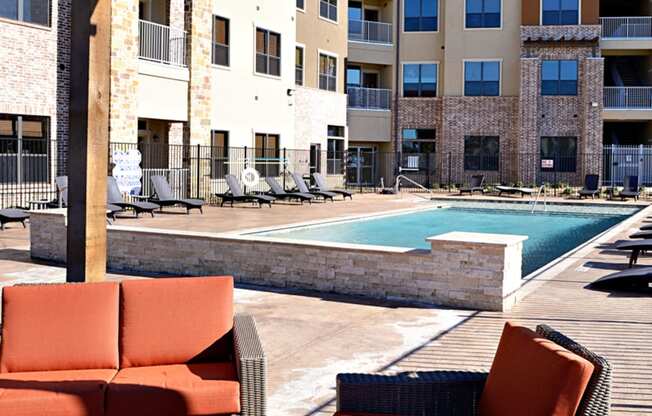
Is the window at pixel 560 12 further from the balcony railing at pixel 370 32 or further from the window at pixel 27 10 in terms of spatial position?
the window at pixel 27 10

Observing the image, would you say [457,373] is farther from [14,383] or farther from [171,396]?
[14,383]

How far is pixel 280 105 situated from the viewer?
3102 cm

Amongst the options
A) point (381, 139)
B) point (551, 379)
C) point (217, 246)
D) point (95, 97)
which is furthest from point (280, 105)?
point (551, 379)

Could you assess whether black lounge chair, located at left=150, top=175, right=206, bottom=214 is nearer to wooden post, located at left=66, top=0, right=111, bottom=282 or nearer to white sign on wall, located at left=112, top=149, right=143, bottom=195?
white sign on wall, located at left=112, top=149, right=143, bottom=195

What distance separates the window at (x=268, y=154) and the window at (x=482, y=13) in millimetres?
13581

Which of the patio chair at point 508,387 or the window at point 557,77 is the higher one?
the window at point 557,77

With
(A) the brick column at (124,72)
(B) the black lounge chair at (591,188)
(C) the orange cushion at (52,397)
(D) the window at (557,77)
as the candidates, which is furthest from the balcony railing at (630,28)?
(C) the orange cushion at (52,397)

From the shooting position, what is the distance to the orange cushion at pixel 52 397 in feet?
13.6

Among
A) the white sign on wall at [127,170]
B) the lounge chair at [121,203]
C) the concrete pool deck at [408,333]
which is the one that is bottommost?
the concrete pool deck at [408,333]

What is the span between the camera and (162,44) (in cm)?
2469

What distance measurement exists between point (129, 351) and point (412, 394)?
6.29 feet

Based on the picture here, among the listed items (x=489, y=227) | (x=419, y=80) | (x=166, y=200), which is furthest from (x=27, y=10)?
(x=419, y=80)

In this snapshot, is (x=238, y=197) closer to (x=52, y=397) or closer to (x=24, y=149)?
(x=24, y=149)

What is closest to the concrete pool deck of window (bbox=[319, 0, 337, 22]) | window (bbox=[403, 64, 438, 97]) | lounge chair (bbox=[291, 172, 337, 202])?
lounge chair (bbox=[291, 172, 337, 202])
